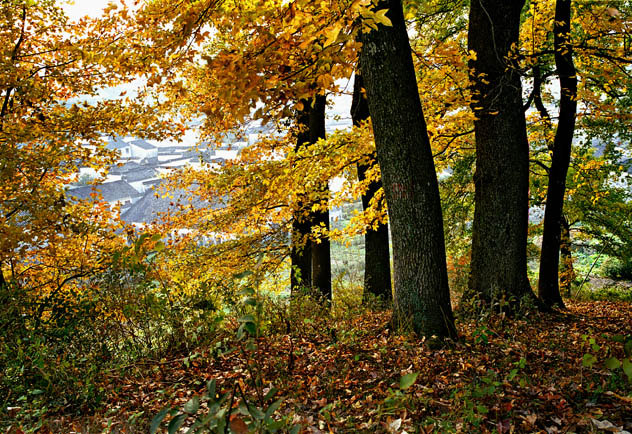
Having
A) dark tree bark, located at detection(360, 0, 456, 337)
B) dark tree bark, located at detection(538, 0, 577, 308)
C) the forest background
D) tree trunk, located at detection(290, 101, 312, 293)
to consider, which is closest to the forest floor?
the forest background

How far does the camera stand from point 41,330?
4488 millimetres

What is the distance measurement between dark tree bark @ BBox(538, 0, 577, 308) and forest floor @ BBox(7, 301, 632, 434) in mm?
3678

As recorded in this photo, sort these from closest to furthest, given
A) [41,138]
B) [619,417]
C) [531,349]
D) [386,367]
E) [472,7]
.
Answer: [619,417] < [386,367] < [531,349] < [472,7] < [41,138]

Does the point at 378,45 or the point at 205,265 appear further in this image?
the point at 205,265

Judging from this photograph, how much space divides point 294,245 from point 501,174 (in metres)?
4.62

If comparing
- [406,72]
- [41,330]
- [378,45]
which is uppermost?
→ [378,45]

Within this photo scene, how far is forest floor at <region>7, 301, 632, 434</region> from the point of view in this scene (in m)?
2.74

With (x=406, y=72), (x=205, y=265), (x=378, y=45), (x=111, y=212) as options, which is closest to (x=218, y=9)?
(x=378, y=45)

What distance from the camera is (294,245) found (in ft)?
31.3

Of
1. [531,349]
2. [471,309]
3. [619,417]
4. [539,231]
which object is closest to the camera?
[619,417]

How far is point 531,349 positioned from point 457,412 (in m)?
1.92

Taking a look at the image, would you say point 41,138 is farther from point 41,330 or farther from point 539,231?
point 539,231

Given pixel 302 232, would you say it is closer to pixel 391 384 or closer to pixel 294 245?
pixel 294 245

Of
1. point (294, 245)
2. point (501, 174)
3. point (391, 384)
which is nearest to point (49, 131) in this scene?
point (294, 245)
